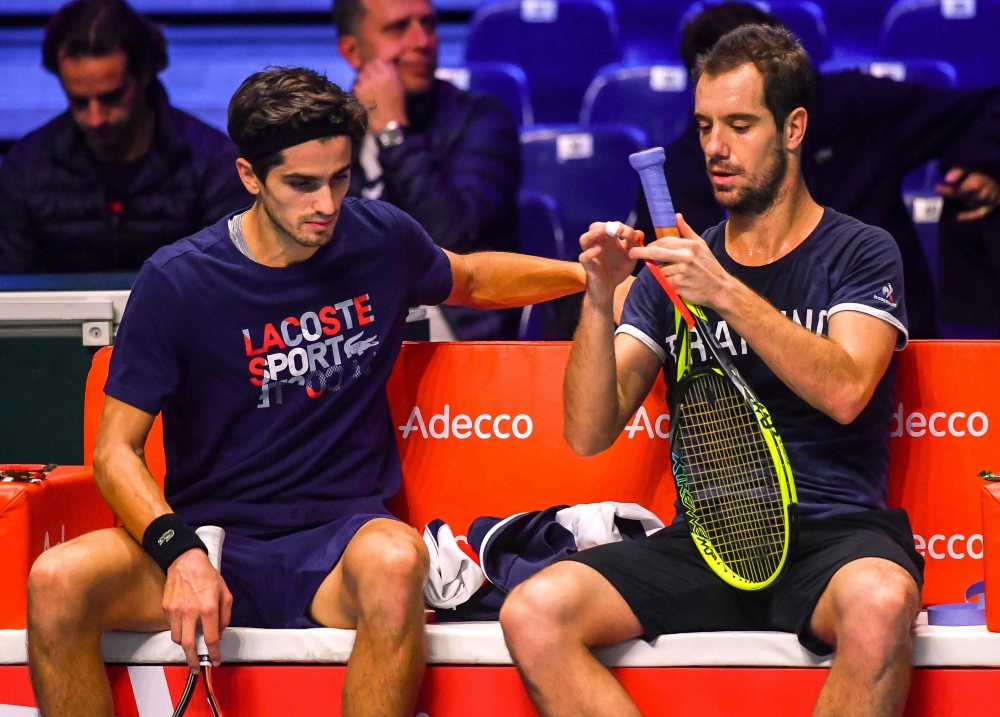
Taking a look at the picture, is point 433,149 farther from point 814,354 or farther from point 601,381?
point 814,354

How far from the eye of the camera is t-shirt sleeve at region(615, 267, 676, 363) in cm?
242

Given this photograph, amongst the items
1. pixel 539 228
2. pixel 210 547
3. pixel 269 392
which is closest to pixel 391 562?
pixel 210 547

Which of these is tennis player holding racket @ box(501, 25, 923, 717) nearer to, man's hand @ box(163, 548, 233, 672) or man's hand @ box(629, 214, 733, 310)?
man's hand @ box(629, 214, 733, 310)

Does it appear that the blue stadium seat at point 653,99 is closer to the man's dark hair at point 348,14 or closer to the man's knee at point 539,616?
the man's dark hair at point 348,14

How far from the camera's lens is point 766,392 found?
2.32 m

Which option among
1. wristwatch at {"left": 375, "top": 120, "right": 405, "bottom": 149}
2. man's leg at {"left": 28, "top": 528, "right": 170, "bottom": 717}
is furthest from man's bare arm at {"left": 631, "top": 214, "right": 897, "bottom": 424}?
wristwatch at {"left": 375, "top": 120, "right": 405, "bottom": 149}

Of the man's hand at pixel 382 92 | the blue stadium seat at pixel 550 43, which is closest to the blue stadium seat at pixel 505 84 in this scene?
the blue stadium seat at pixel 550 43

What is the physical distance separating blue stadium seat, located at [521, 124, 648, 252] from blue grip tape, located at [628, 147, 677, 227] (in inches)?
101

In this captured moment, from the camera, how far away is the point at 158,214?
3.96m

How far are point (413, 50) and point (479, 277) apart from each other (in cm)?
175

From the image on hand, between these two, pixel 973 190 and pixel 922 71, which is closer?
pixel 973 190

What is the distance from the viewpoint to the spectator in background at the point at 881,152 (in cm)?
341

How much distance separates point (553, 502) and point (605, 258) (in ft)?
2.01

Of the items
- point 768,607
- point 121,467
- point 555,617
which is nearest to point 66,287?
point 121,467
